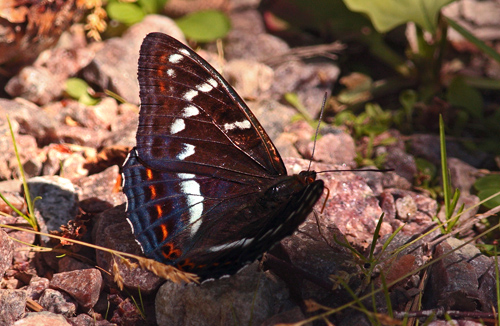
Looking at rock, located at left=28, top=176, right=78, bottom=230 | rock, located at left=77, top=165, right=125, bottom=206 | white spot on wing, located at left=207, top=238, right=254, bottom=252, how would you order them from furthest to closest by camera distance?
rock, located at left=77, top=165, right=125, bottom=206, rock, located at left=28, top=176, right=78, bottom=230, white spot on wing, located at left=207, top=238, right=254, bottom=252

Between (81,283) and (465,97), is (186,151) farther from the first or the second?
(465,97)

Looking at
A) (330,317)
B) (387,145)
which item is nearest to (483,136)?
(387,145)

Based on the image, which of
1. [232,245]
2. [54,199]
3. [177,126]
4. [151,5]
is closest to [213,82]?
[177,126]

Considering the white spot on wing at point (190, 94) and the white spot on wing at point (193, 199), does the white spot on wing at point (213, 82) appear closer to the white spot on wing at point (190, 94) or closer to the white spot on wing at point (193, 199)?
the white spot on wing at point (190, 94)

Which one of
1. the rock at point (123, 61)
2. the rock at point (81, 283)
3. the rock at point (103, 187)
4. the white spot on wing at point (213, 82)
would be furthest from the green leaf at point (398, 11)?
the rock at point (81, 283)

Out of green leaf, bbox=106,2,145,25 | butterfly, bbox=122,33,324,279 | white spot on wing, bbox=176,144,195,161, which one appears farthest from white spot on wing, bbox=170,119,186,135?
green leaf, bbox=106,2,145,25

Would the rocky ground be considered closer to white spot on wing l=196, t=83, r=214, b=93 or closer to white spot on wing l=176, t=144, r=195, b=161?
white spot on wing l=176, t=144, r=195, b=161
